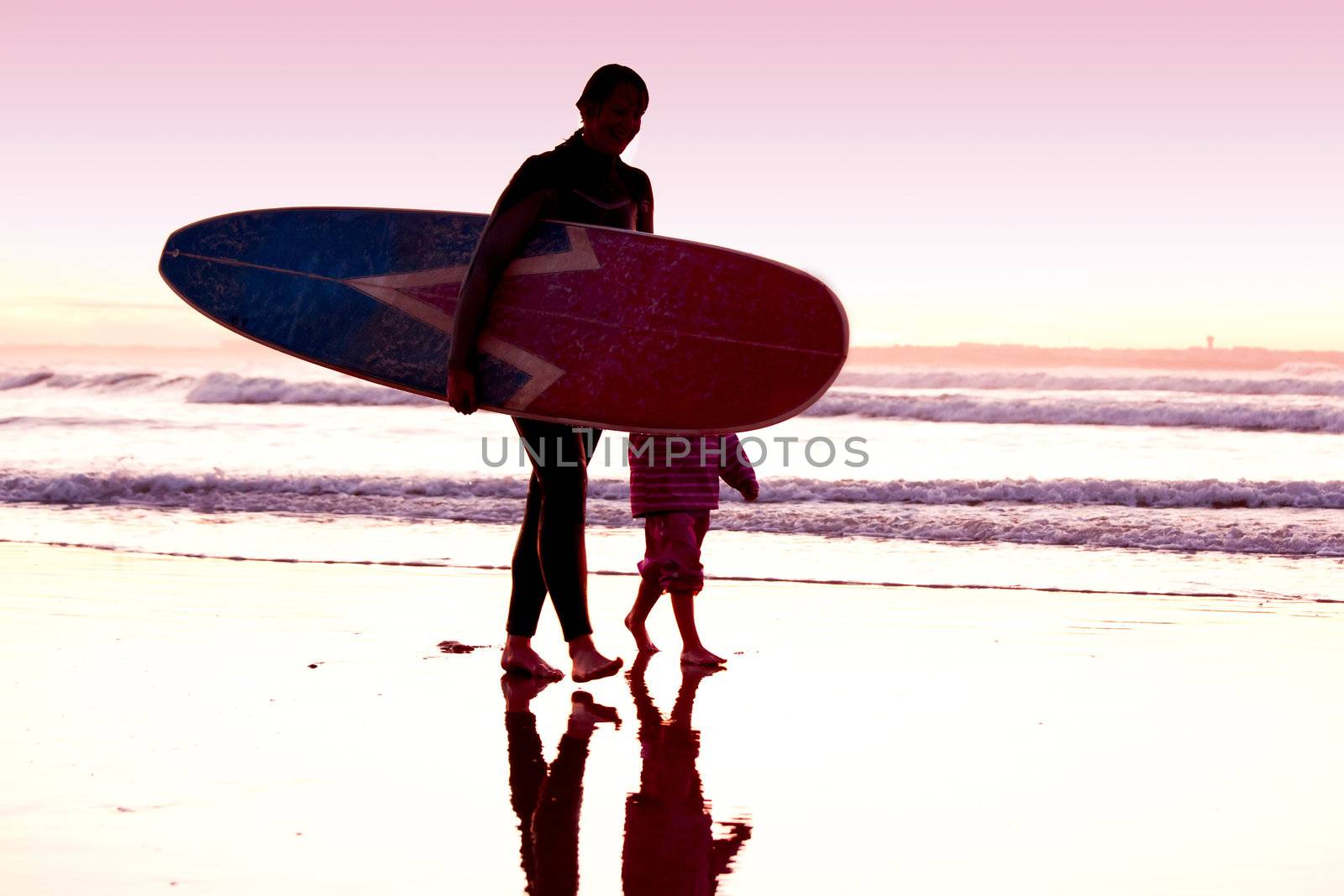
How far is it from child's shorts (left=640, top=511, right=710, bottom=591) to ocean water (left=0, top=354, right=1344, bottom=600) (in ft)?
6.31

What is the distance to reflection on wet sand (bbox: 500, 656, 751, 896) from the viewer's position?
227cm

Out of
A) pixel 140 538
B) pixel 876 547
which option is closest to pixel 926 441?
pixel 876 547

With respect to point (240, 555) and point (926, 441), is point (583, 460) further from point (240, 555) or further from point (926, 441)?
point (926, 441)

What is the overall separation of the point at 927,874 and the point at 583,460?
6.04 ft

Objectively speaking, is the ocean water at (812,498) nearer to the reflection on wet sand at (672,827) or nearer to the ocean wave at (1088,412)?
the ocean wave at (1088,412)

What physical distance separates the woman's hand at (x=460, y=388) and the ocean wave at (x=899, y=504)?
4.75 meters

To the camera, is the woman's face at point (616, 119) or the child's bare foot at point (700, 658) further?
the child's bare foot at point (700, 658)

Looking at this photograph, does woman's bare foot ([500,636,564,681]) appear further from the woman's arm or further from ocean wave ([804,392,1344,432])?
ocean wave ([804,392,1344,432])

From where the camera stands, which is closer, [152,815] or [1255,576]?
[152,815]

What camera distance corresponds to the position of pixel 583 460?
388cm

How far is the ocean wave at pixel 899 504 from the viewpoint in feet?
26.8

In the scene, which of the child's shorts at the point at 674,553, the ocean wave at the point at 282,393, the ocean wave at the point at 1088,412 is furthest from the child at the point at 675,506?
the ocean wave at the point at 282,393

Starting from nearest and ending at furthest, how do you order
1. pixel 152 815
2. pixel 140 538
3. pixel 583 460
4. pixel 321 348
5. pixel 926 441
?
pixel 152 815
pixel 583 460
pixel 321 348
pixel 140 538
pixel 926 441

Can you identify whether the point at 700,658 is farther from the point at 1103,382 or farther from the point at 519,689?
the point at 1103,382
